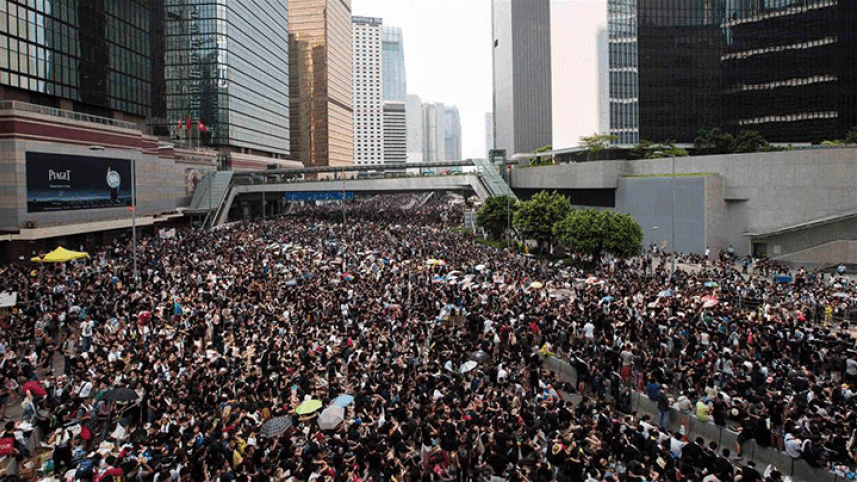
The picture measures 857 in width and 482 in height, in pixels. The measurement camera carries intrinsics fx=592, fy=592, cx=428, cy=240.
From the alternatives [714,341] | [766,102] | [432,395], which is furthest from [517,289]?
[766,102]

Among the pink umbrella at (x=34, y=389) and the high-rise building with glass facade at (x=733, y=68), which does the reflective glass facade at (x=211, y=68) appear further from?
the pink umbrella at (x=34, y=389)

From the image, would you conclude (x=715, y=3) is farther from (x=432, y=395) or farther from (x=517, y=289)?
(x=432, y=395)

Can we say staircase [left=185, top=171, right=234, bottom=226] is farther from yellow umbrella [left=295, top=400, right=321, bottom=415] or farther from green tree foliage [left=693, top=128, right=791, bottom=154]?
green tree foliage [left=693, top=128, right=791, bottom=154]

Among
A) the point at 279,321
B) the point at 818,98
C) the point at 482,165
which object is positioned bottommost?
the point at 279,321

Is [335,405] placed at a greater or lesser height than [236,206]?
lesser

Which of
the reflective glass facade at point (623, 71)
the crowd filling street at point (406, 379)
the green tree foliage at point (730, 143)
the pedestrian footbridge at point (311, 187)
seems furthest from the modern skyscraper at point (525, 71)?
the crowd filling street at point (406, 379)

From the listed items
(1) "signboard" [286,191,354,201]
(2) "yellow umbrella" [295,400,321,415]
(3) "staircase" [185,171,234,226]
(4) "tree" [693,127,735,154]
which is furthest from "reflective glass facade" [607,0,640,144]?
(2) "yellow umbrella" [295,400,321,415]
